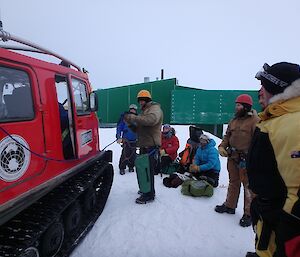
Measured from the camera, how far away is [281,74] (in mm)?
1732

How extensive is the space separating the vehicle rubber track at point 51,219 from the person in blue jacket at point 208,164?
2013 millimetres

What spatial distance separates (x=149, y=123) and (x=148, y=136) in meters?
0.39

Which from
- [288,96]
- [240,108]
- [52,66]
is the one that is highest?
[52,66]

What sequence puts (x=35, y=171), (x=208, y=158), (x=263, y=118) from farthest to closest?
(x=208, y=158) < (x=35, y=171) < (x=263, y=118)

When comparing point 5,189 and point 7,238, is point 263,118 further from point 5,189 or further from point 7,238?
point 7,238

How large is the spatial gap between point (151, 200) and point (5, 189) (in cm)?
309

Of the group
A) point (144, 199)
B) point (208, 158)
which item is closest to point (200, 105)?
point (208, 158)

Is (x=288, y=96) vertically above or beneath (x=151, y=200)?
above

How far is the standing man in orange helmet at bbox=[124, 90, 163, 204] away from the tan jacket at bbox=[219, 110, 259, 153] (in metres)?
1.26

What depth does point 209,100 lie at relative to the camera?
50.8ft

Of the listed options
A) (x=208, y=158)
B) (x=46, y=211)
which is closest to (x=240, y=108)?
(x=208, y=158)

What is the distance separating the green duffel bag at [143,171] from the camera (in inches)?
190

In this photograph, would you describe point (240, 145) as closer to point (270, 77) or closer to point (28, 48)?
point (270, 77)

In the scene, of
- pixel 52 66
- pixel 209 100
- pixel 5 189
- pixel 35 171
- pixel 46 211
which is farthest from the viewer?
pixel 209 100
